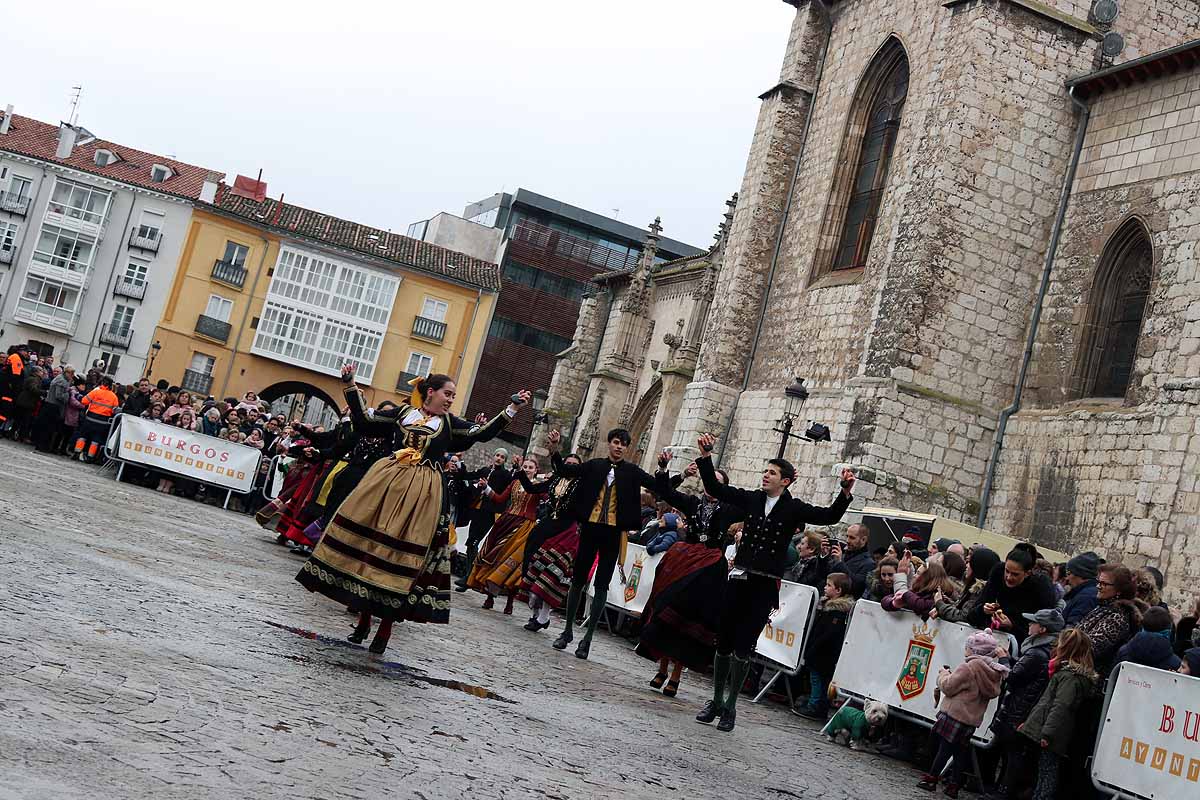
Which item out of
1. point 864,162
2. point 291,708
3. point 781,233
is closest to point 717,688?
point 291,708

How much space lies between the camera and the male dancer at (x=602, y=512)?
11.9m

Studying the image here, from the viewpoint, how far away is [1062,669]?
905 cm

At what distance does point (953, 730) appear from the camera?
31.6 ft

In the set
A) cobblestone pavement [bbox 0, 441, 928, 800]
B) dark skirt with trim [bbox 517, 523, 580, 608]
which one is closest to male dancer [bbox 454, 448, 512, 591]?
dark skirt with trim [bbox 517, 523, 580, 608]

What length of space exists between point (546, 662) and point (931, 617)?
308cm

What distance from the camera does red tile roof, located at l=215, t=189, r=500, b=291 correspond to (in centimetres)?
6250

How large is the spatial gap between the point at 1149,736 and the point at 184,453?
1811cm

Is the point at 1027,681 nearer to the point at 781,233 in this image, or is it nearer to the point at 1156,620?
the point at 1156,620

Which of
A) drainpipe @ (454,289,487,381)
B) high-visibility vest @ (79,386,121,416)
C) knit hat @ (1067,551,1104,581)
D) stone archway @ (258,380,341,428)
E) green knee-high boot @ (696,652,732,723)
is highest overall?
drainpipe @ (454,289,487,381)

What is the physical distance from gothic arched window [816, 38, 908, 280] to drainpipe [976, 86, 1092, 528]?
357cm

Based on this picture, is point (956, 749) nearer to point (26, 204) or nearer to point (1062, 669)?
point (1062, 669)

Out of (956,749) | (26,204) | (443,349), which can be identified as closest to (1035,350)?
(956,749)

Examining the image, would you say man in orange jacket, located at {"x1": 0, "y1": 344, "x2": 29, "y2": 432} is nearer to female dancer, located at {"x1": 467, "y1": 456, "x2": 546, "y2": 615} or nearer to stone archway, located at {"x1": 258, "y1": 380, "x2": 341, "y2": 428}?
female dancer, located at {"x1": 467, "y1": 456, "x2": 546, "y2": 615}

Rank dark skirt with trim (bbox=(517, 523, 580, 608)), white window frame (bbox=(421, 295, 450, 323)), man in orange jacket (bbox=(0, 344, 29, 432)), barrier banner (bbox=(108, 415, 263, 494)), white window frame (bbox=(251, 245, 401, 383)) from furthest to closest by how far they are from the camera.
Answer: white window frame (bbox=(421, 295, 450, 323)) < white window frame (bbox=(251, 245, 401, 383)) < man in orange jacket (bbox=(0, 344, 29, 432)) < barrier banner (bbox=(108, 415, 263, 494)) < dark skirt with trim (bbox=(517, 523, 580, 608))
